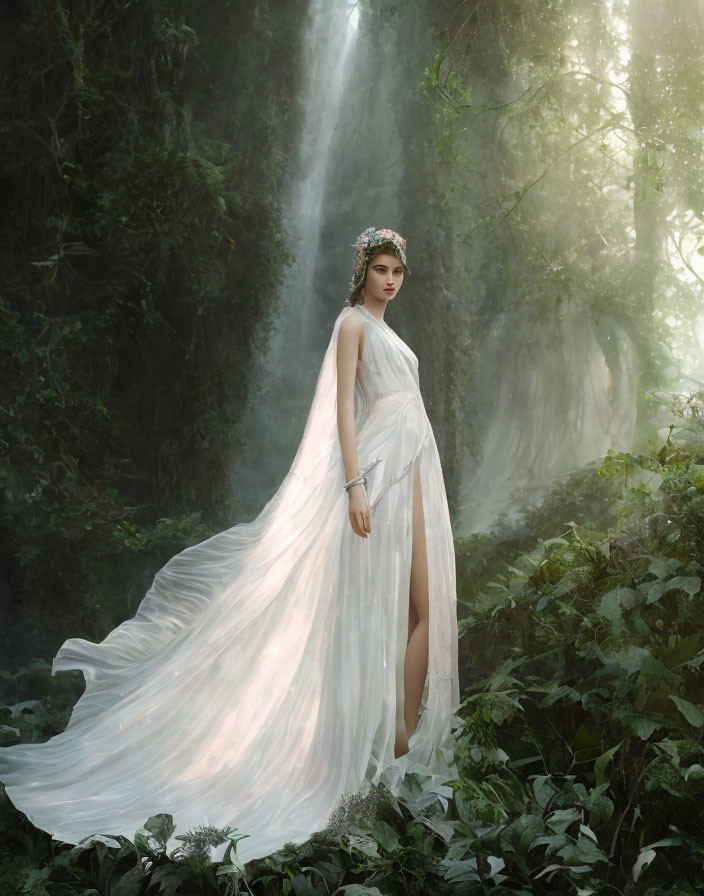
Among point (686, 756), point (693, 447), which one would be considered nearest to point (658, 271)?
point (693, 447)

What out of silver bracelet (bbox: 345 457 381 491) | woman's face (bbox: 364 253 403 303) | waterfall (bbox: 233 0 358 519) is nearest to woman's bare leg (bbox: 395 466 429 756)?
silver bracelet (bbox: 345 457 381 491)

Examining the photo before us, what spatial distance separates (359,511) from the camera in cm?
276

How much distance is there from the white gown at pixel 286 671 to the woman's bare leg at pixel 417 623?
3cm

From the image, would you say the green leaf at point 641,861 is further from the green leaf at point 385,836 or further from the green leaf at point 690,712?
the green leaf at point 385,836

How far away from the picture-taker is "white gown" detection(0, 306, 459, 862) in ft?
8.31

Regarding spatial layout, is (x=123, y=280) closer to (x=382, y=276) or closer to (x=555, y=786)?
(x=382, y=276)

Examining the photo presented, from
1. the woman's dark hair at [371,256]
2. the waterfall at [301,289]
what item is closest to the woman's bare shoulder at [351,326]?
the woman's dark hair at [371,256]

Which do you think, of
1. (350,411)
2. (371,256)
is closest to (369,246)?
(371,256)

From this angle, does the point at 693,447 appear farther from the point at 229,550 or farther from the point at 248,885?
the point at 248,885

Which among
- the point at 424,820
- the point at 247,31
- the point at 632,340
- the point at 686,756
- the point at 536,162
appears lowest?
the point at 424,820

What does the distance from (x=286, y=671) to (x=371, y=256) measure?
1.28 m

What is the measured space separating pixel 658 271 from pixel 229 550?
251 cm

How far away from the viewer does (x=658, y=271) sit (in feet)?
14.6

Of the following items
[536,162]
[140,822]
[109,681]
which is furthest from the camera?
[536,162]
